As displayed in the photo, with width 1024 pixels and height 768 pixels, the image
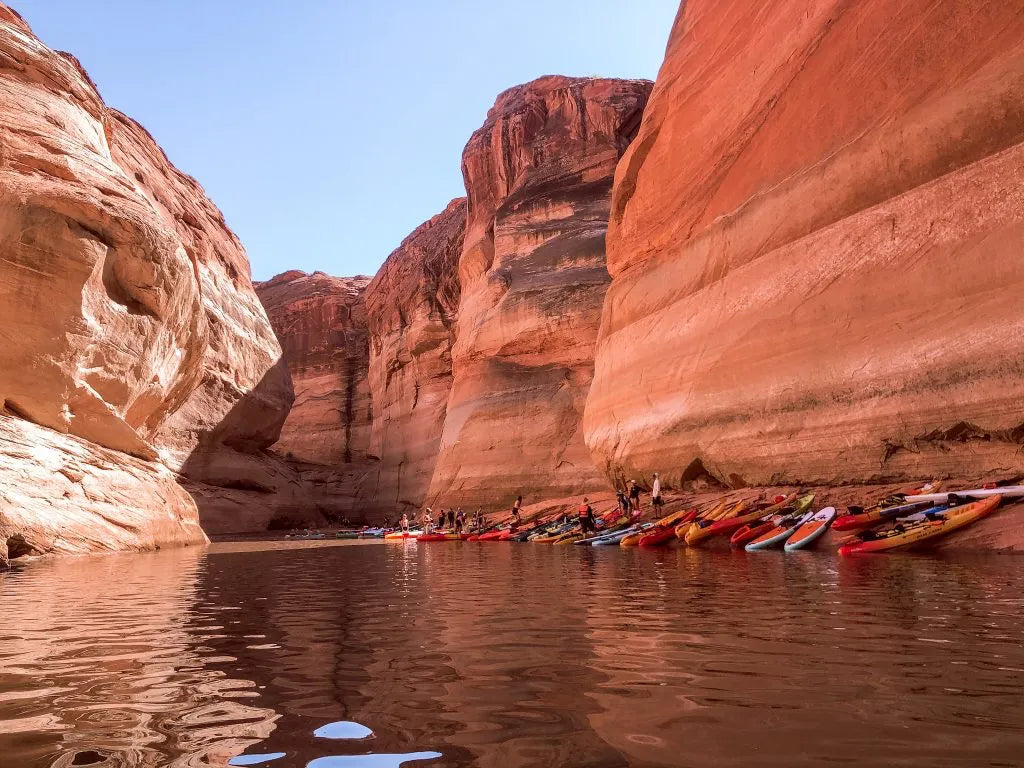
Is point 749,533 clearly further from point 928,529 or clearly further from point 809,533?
point 928,529

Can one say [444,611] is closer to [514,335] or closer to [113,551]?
[113,551]

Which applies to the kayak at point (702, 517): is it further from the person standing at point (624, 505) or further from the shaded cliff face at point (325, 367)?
A: the shaded cliff face at point (325, 367)

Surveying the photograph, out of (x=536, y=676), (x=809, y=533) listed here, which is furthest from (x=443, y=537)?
(x=536, y=676)

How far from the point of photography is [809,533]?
1143 centimetres

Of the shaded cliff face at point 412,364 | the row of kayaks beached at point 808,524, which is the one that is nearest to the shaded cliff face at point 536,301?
the shaded cliff face at point 412,364

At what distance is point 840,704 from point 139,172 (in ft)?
114

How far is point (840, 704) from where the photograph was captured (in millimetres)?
2674

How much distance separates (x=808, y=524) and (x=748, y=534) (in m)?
1.24

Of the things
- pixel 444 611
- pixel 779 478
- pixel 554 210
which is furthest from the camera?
pixel 554 210

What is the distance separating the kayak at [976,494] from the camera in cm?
996

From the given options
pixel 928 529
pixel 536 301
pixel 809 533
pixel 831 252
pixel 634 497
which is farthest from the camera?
pixel 536 301

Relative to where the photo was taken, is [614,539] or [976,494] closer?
[976,494]

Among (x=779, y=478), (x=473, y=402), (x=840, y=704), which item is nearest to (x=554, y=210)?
(x=473, y=402)

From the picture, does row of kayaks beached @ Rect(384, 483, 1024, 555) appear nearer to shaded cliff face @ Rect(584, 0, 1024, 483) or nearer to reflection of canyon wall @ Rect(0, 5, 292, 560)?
shaded cliff face @ Rect(584, 0, 1024, 483)
